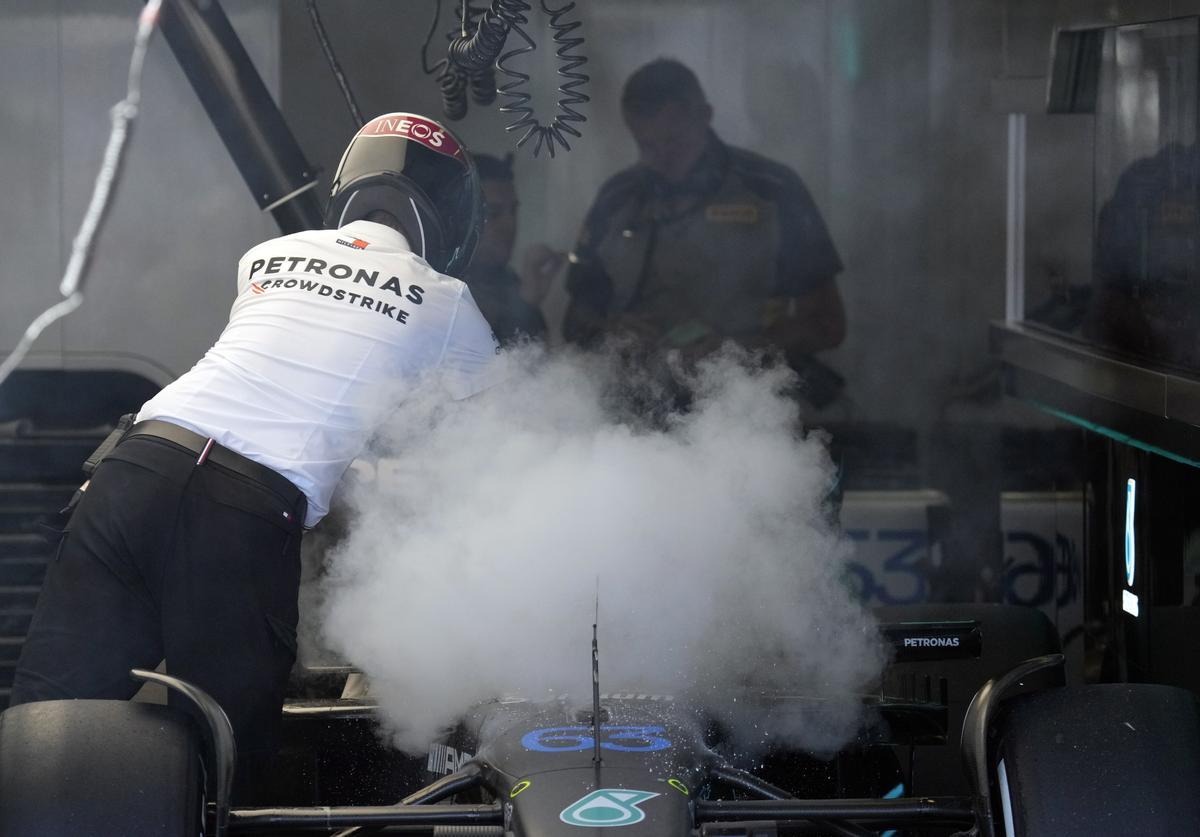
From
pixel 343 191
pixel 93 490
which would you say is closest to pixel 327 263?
pixel 343 191

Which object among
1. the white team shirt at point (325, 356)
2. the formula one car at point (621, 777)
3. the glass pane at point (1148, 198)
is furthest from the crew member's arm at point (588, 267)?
the formula one car at point (621, 777)

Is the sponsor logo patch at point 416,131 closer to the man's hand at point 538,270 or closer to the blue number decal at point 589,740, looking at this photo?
the blue number decal at point 589,740

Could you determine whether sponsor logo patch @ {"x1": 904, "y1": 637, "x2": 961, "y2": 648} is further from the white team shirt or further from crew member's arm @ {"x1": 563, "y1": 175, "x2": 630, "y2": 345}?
crew member's arm @ {"x1": 563, "y1": 175, "x2": 630, "y2": 345}

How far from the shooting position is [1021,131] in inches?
175

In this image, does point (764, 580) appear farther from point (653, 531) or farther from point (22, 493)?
point (22, 493)

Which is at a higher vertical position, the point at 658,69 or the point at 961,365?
the point at 658,69

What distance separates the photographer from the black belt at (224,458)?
238 cm

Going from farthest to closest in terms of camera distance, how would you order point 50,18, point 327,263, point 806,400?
point 806,400, point 50,18, point 327,263

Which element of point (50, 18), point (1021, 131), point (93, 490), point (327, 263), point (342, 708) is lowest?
point (342, 708)

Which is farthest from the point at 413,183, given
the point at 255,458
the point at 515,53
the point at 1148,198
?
the point at 1148,198

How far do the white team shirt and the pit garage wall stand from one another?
1809 mm

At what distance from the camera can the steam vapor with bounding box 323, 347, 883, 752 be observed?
2.31m

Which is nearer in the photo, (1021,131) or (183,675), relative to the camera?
(183,675)

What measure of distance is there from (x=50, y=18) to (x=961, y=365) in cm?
304
